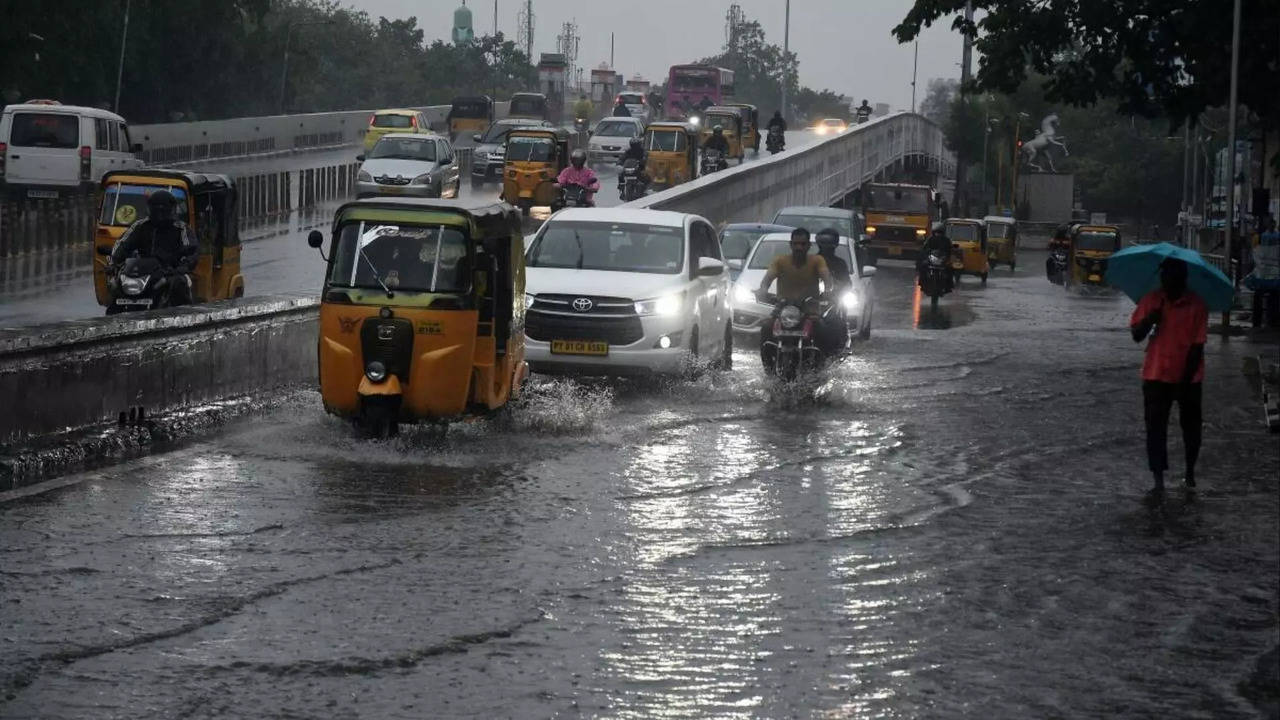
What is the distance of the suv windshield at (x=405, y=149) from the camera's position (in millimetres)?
47844

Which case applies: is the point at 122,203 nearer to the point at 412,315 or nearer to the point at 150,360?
the point at 150,360

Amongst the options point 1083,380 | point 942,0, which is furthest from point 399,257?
point 942,0

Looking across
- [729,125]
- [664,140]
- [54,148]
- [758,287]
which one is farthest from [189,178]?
[729,125]

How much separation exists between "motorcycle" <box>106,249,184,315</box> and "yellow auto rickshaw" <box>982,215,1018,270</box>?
49.8 m

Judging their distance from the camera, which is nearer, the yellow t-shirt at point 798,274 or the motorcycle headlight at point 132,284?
the motorcycle headlight at point 132,284

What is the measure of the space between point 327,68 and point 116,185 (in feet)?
369

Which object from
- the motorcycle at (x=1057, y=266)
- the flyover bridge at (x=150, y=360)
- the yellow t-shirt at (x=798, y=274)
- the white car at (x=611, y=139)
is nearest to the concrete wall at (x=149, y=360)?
the flyover bridge at (x=150, y=360)

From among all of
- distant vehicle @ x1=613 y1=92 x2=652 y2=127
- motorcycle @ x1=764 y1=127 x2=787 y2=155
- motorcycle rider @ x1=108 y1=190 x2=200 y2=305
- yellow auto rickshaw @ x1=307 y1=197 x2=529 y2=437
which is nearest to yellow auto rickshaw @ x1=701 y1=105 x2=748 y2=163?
motorcycle @ x1=764 y1=127 x2=787 y2=155

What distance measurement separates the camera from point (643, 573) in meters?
10.1

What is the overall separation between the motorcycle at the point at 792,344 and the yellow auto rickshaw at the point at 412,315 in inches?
153

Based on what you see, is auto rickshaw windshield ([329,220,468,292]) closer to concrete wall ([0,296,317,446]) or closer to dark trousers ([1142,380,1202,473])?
concrete wall ([0,296,317,446])

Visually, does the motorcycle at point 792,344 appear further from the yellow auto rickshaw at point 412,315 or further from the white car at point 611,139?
the white car at point 611,139

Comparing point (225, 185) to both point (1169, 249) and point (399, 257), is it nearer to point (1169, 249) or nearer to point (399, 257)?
point (399, 257)

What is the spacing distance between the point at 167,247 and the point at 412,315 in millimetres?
5753
